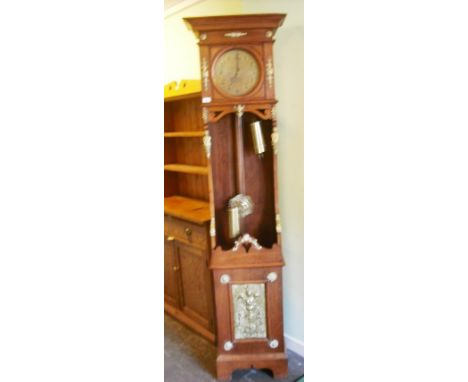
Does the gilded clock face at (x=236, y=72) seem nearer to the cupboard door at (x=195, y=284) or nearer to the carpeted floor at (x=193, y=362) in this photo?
the cupboard door at (x=195, y=284)

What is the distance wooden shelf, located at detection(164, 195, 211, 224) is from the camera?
1865mm

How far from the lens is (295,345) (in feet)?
6.08

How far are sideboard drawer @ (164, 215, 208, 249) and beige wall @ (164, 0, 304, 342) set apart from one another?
465 millimetres

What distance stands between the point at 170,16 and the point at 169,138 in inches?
33.7

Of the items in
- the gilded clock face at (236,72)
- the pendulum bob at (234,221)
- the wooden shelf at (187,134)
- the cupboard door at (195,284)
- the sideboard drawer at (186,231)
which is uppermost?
the gilded clock face at (236,72)

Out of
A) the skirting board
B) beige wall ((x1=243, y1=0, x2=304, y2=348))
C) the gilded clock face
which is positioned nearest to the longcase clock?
the gilded clock face

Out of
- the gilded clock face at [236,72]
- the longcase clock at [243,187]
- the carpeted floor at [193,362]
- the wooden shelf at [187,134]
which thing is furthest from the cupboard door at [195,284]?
the gilded clock face at [236,72]

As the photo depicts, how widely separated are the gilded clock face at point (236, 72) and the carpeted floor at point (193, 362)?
4.73 feet

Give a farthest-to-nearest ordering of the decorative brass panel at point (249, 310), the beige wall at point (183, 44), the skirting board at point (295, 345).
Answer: the beige wall at point (183, 44) < the skirting board at point (295, 345) < the decorative brass panel at point (249, 310)

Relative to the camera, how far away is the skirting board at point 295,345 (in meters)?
1.82

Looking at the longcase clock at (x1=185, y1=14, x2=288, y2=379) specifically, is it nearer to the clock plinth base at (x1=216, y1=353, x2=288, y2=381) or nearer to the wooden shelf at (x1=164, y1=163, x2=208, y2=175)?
the clock plinth base at (x1=216, y1=353, x2=288, y2=381)
